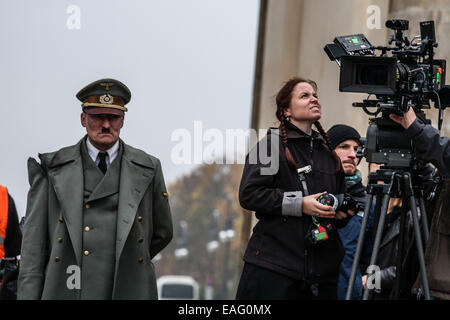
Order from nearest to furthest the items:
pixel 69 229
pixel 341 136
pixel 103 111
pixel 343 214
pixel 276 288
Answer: pixel 69 229 < pixel 103 111 < pixel 276 288 < pixel 343 214 < pixel 341 136

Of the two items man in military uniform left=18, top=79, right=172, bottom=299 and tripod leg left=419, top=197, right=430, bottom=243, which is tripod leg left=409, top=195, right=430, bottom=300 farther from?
man in military uniform left=18, top=79, right=172, bottom=299

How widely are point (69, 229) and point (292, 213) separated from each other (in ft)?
4.67

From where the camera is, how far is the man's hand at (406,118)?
7.00 meters

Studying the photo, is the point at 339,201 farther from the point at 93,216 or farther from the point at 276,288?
the point at 93,216

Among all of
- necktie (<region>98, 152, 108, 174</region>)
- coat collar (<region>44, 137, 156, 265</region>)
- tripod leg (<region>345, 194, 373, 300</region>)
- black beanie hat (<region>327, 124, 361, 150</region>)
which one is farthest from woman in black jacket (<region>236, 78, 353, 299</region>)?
black beanie hat (<region>327, 124, 361, 150</region>)

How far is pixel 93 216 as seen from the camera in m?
6.75

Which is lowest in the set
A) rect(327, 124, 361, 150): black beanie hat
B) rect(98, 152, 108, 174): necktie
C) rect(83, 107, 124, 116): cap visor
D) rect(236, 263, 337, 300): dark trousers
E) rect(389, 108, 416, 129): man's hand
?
rect(236, 263, 337, 300): dark trousers

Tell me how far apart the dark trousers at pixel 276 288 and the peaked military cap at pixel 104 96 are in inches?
52.6

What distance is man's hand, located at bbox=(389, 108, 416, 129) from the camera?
275 inches

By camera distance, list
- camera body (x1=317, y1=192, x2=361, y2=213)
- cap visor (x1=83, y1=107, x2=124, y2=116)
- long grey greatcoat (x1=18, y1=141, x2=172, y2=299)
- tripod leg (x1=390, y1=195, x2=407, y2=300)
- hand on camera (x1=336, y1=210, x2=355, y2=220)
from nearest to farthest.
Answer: long grey greatcoat (x1=18, y1=141, x2=172, y2=299) < cap visor (x1=83, y1=107, x2=124, y2=116) < camera body (x1=317, y1=192, x2=361, y2=213) < hand on camera (x1=336, y1=210, x2=355, y2=220) < tripod leg (x1=390, y1=195, x2=407, y2=300)

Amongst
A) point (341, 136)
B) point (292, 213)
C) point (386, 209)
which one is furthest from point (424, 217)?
point (341, 136)

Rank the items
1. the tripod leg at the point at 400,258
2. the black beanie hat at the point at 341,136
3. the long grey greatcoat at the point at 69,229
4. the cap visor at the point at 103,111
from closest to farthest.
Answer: the long grey greatcoat at the point at 69,229, the cap visor at the point at 103,111, the tripod leg at the point at 400,258, the black beanie hat at the point at 341,136

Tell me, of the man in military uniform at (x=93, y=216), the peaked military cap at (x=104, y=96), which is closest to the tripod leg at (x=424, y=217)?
the man in military uniform at (x=93, y=216)

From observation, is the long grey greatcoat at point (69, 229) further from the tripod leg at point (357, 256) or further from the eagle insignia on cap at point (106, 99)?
the tripod leg at point (357, 256)
